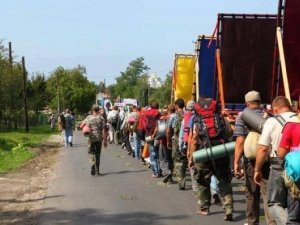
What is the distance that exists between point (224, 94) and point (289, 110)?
6.54 metres

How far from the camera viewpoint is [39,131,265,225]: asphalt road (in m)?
8.73

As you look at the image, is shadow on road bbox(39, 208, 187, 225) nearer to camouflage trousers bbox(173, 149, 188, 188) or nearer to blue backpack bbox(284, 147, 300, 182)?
camouflage trousers bbox(173, 149, 188, 188)

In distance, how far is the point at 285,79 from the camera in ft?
28.5

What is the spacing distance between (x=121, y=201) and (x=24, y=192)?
2446 millimetres

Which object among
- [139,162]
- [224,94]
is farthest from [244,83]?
[139,162]

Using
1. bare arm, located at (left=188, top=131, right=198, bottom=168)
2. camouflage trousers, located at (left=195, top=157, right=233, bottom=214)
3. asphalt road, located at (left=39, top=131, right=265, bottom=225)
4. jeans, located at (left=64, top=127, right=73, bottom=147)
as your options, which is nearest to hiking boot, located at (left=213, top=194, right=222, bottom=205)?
asphalt road, located at (left=39, top=131, right=265, bottom=225)

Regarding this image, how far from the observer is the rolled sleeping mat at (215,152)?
830 centimetres

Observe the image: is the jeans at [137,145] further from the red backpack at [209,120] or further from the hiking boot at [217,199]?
the red backpack at [209,120]

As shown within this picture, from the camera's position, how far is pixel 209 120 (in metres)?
8.60

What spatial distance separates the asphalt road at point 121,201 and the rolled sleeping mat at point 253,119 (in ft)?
6.08

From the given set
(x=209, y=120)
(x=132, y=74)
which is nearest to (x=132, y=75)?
(x=132, y=74)

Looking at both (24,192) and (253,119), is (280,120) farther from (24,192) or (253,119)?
(24,192)

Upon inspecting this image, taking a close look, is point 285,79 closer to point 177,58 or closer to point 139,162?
point 139,162

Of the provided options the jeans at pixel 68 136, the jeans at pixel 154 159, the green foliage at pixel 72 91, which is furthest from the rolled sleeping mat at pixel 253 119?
the green foliage at pixel 72 91
